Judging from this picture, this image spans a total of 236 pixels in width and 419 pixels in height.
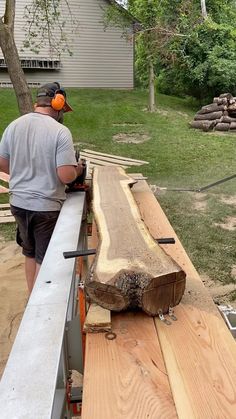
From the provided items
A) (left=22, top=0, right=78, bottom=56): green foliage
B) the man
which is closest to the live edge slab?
the man

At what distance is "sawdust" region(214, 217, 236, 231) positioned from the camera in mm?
5746

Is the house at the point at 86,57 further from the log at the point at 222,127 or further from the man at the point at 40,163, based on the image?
the man at the point at 40,163

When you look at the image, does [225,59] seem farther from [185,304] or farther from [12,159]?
[185,304]

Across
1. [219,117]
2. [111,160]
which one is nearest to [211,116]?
[219,117]

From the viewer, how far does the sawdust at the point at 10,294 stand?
3.40 meters

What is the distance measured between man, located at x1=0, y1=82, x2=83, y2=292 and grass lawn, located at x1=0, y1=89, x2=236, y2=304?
2086mm


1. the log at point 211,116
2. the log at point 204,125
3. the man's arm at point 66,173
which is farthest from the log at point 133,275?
the log at point 211,116

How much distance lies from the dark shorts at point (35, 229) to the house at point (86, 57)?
1887 centimetres

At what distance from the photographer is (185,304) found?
1.72 meters

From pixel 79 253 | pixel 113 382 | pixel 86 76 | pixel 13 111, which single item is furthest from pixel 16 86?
pixel 86 76

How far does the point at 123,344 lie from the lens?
145cm

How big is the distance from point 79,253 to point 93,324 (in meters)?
0.40

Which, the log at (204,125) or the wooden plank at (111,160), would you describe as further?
the log at (204,125)

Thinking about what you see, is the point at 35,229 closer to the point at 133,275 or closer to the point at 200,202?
the point at 133,275
